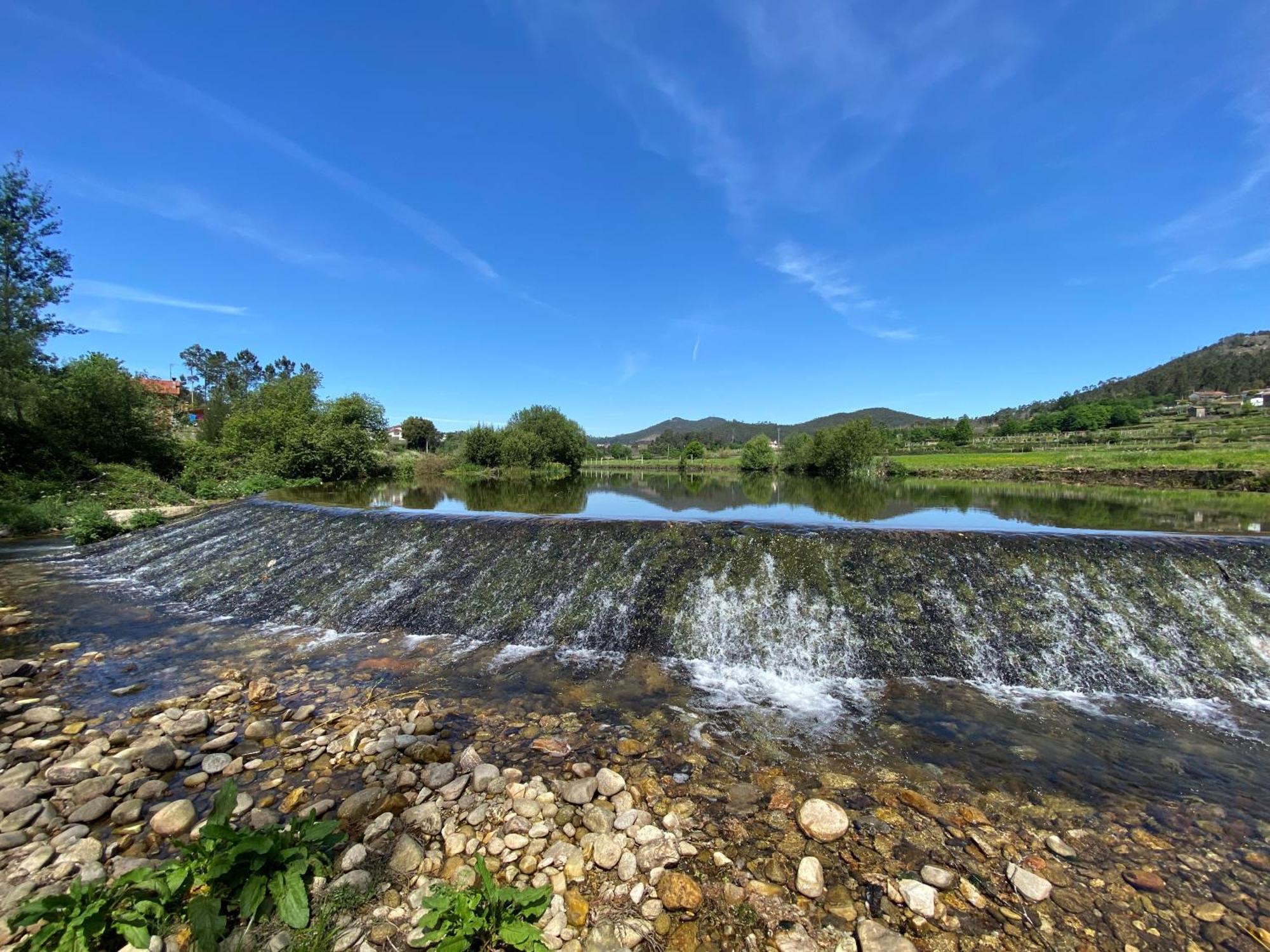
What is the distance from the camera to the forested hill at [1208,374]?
338 feet

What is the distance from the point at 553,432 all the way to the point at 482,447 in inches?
588

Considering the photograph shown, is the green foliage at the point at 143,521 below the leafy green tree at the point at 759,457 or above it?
below

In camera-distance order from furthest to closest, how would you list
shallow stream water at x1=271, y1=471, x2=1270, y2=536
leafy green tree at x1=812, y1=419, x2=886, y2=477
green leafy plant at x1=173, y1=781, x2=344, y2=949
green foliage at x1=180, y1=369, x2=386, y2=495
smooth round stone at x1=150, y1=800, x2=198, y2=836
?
leafy green tree at x1=812, y1=419, x2=886, y2=477
green foliage at x1=180, y1=369, x2=386, y2=495
shallow stream water at x1=271, y1=471, x2=1270, y2=536
smooth round stone at x1=150, y1=800, x2=198, y2=836
green leafy plant at x1=173, y1=781, x2=344, y2=949

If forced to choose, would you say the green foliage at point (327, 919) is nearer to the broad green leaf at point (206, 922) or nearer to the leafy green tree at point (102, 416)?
the broad green leaf at point (206, 922)

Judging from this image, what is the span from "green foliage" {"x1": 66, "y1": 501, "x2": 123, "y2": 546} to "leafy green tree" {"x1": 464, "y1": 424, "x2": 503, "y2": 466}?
50.2 meters

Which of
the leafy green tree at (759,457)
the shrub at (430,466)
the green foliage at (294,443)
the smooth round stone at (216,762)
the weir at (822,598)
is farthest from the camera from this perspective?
the leafy green tree at (759,457)

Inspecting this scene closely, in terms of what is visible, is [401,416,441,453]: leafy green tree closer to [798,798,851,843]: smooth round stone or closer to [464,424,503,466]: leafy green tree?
[464,424,503,466]: leafy green tree

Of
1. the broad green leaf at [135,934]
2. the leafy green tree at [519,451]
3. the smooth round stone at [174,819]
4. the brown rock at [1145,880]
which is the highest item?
the leafy green tree at [519,451]

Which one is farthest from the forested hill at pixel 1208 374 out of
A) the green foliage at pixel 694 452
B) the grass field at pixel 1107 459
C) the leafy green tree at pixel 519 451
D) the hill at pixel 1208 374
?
the leafy green tree at pixel 519 451

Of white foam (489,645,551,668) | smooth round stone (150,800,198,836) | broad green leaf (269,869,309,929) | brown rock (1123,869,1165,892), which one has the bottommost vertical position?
white foam (489,645,551,668)

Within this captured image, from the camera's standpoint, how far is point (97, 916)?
2381 millimetres

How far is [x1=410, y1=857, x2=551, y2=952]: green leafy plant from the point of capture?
2531 millimetres

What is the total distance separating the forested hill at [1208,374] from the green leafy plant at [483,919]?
157165 millimetres

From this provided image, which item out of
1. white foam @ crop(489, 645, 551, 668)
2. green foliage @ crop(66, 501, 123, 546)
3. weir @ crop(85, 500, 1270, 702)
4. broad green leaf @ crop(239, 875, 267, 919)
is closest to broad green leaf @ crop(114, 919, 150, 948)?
broad green leaf @ crop(239, 875, 267, 919)
